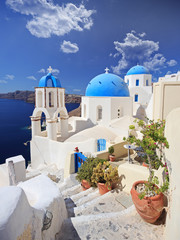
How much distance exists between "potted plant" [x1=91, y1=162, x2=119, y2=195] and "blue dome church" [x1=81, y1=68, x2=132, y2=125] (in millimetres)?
10111

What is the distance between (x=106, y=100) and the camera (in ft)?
49.0

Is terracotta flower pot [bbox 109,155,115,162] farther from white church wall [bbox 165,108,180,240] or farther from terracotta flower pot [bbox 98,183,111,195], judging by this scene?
white church wall [bbox 165,108,180,240]

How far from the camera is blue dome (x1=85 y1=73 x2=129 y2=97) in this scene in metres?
15.5

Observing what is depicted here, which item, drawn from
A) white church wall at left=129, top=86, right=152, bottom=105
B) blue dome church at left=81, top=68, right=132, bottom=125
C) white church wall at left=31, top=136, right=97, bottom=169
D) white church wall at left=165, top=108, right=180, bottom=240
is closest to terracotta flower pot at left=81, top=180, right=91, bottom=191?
white church wall at left=165, top=108, right=180, bottom=240

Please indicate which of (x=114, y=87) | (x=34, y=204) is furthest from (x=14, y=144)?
(x=34, y=204)

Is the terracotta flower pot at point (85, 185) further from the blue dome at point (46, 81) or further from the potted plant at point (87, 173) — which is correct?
the blue dome at point (46, 81)

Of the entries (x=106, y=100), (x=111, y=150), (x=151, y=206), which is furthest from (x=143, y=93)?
(x=151, y=206)

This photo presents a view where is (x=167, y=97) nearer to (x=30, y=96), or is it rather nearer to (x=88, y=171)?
(x=88, y=171)

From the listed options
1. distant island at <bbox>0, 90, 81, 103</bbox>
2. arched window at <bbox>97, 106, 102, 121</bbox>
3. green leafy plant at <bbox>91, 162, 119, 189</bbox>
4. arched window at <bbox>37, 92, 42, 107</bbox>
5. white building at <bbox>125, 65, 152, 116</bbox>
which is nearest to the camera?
green leafy plant at <bbox>91, 162, 119, 189</bbox>

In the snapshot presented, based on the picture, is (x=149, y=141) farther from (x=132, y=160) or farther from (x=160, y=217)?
(x=132, y=160)

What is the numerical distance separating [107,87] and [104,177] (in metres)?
12.0

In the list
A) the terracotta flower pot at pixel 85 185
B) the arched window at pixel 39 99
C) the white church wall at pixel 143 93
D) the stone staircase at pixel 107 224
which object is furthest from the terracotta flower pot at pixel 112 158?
the white church wall at pixel 143 93

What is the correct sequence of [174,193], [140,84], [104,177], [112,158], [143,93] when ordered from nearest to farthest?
[174,193]
[104,177]
[112,158]
[143,93]
[140,84]

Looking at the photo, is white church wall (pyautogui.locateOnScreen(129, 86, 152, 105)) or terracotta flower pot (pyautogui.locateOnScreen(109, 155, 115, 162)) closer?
terracotta flower pot (pyautogui.locateOnScreen(109, 155, 115, 162))
